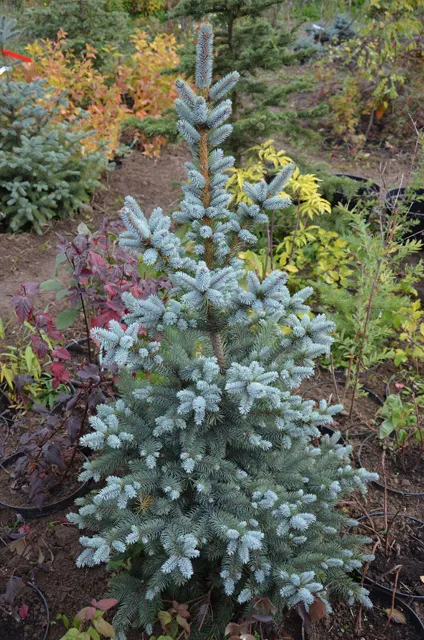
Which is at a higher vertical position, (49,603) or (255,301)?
(255,301)

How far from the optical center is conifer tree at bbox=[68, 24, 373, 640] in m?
1.70

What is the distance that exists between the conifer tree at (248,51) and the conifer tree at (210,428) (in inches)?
108

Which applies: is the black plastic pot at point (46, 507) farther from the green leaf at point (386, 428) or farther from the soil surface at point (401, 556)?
the green leaf at point (386, 428)

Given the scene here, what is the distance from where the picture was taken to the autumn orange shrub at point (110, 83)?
642 cm

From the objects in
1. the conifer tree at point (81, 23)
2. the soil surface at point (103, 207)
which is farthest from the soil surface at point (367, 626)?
the conifer tree at point (81, 23)

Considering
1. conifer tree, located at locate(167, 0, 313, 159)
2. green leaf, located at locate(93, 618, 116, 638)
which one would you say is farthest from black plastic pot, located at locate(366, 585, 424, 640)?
conifer tree, located at locate(167, 0, 313, 159)

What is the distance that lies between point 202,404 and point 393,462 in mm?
1840

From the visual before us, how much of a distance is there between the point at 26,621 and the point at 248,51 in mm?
3986

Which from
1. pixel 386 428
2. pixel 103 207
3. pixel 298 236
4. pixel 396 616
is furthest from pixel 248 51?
pixel 396 616

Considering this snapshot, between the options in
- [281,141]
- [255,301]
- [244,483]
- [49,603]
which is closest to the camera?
[255,301]

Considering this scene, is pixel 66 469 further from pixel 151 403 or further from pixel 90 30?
pixel 90 30

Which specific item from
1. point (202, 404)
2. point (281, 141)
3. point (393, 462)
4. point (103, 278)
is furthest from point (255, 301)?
point (281, 141)

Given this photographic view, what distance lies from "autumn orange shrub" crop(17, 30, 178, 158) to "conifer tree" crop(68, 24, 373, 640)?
177 inches

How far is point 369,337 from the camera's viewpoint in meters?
3.34
